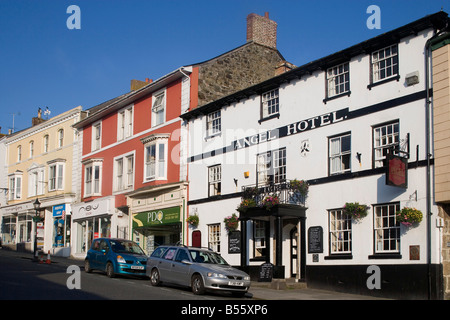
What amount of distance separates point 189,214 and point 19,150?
82.4 ft

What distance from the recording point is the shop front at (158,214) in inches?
1114

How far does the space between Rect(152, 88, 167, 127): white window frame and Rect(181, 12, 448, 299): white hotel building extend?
5.03m

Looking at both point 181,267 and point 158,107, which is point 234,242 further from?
point 158,107

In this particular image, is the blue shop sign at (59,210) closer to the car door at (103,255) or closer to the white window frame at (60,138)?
the white window frame at (60,138)

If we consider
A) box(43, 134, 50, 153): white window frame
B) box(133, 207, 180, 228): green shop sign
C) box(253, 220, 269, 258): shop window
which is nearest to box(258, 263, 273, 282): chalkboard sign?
box(253, 220, 269, 258): shop window

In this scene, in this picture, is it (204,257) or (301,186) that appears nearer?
(204,257)

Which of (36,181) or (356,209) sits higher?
(36,181)

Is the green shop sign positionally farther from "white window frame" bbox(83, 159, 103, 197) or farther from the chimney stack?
the chimney stack

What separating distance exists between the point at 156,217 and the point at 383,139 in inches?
583

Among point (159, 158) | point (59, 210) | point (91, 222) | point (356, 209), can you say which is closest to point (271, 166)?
point (356, 209)

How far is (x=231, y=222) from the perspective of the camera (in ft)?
80.2

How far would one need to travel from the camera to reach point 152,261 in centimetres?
1991
